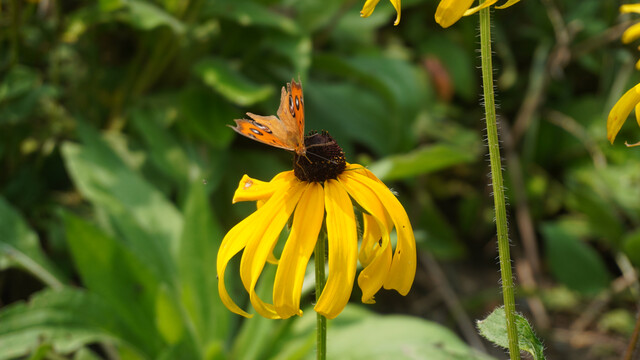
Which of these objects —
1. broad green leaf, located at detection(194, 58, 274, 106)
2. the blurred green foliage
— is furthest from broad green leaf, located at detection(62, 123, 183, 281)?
broad green leaf, located at detection(194, 58, 274, 106)

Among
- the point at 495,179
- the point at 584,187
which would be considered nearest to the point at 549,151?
the point at 584,187

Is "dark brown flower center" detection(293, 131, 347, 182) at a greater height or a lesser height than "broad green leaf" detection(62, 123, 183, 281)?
greater

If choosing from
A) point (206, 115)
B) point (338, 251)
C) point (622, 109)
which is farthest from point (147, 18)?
point (622, 109)

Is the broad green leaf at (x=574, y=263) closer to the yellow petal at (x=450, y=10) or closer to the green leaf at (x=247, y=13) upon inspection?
the green leaf at (x=247, y=13)

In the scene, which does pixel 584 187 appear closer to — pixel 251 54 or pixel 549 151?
pixel 549 151

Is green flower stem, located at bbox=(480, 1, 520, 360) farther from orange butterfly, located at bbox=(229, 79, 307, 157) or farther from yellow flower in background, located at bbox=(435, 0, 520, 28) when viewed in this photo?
orange butterfly, located at bbox=(229, 79, 307, 157)

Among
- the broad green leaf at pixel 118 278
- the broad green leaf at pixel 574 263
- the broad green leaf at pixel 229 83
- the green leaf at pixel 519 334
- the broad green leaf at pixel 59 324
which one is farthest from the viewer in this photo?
the broad green leaf at pixel 574 263

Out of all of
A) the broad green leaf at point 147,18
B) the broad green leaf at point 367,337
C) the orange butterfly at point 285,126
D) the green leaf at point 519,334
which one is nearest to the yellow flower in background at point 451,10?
the orange butterfly at point 285,126
